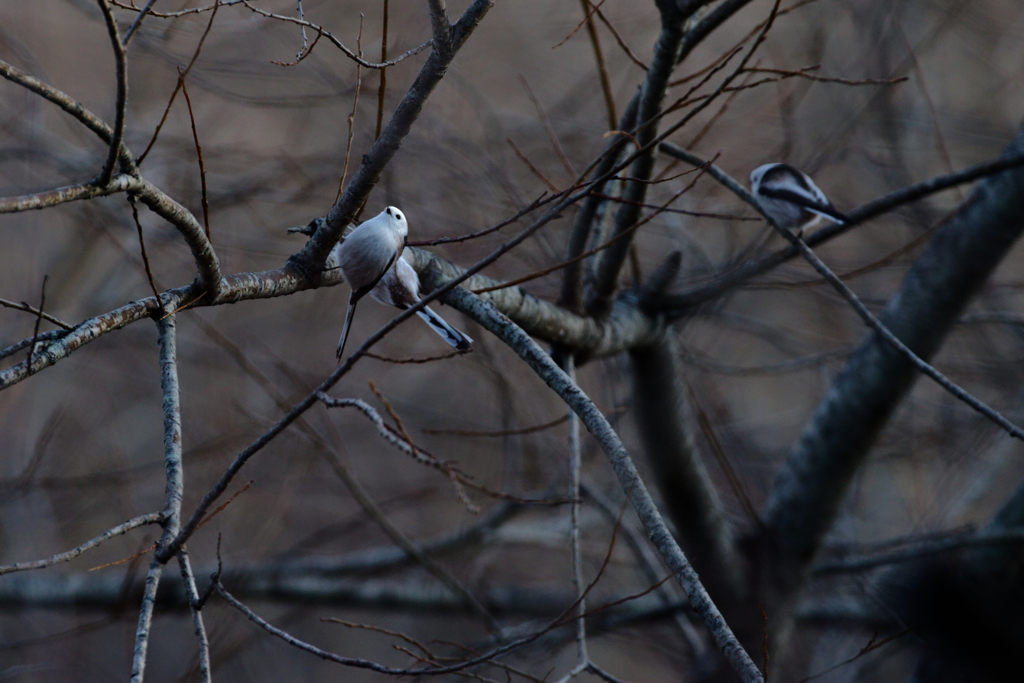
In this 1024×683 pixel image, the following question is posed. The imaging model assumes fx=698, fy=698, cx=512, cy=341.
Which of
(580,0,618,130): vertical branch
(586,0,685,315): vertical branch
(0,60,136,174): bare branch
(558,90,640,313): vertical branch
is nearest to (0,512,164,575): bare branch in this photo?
(0,60,136,174): bare branch

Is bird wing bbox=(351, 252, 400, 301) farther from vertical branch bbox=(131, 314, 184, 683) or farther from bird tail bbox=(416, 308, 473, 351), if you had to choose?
vertical branch bbox=(131, 314, 184, 683)

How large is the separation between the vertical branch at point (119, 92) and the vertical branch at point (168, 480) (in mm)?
393

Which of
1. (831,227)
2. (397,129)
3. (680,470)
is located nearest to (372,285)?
(397,129)

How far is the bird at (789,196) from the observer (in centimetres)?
290

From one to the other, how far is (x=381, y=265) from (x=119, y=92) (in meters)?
0.79

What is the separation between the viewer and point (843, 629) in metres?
3.40

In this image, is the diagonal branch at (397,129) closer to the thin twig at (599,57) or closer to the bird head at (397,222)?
the bird head at (397,222)

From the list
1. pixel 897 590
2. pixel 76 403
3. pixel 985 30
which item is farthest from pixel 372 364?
pixel 985 30

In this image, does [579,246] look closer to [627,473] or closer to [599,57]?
[599,57]

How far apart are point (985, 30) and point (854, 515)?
8.88ft

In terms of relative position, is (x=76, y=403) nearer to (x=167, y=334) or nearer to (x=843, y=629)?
(x=167, y=334)

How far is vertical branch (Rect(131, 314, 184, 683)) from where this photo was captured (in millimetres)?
1146

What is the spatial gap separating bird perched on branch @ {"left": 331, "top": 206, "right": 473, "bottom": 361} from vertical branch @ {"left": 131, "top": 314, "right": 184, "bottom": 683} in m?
0.37

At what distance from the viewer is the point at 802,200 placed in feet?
9.64
